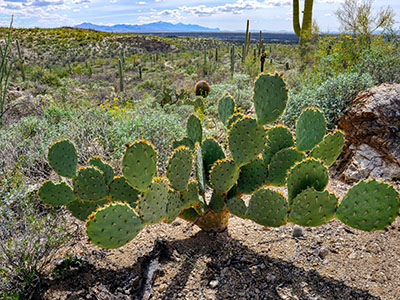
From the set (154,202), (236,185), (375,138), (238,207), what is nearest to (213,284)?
(238,207)

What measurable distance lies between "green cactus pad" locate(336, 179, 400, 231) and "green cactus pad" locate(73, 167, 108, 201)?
6.00 ft

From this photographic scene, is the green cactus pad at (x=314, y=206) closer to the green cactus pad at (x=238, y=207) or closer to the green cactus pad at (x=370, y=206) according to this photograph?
the green cactus pad at (x=370, y=206)

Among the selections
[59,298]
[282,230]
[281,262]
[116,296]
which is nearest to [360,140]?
[282,230]

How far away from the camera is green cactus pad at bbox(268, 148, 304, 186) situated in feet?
8.48

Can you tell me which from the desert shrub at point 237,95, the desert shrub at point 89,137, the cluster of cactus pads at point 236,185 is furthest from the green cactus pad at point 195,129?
the desert shrub at point 237,95

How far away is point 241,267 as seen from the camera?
2387 mm

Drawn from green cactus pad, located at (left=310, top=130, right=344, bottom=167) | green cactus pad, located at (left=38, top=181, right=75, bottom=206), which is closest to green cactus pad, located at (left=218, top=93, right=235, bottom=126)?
green cactus pad, located at (left=310, top=130, right=344, bottom=167)

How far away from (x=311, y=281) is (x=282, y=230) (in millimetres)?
686

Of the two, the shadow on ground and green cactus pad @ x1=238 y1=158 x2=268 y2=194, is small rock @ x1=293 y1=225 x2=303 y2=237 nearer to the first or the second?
the shadow on ground

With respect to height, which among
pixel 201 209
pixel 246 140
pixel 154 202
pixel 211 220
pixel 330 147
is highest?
pixel 246 140

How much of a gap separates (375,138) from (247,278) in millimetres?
2804

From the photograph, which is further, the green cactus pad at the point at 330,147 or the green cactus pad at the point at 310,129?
the green cactus pad at the point at 330,147

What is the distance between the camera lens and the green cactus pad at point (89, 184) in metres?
2.50

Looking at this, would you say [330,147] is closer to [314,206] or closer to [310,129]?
[310,129]
